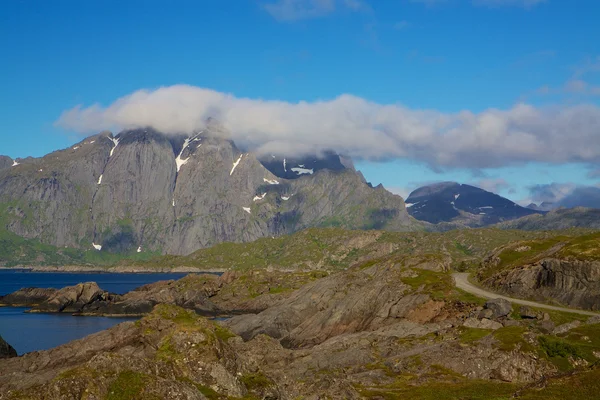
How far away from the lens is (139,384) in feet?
86.4

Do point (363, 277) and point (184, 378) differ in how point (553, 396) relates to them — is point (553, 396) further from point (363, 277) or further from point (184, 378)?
point (363, 277)

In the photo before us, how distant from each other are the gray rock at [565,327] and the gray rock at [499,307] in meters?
12.0

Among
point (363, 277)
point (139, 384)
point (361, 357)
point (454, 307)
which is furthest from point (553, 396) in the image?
point (363, 277)

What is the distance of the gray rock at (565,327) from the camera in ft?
241

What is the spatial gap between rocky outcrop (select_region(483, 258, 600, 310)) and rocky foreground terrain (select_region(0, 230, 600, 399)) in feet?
13.1

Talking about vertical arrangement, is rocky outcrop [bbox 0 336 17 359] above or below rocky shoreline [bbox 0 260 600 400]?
below

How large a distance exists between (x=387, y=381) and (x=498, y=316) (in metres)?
34.7

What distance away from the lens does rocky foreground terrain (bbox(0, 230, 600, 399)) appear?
31.5 metres

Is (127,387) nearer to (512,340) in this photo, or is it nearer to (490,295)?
(512,340)

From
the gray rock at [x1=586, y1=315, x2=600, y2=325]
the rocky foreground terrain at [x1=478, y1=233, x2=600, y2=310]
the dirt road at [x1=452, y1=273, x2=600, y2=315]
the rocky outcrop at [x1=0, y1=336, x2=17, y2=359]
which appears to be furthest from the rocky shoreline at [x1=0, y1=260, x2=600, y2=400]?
the rocky foreground terrain at [x1=478, y1=233, x2=600, y2=310]

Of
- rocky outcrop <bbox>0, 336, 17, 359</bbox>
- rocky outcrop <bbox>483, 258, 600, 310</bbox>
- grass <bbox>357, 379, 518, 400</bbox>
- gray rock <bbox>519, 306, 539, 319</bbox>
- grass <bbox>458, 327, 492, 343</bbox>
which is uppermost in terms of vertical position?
rocky outcrop <bbox>483, 258, 600, 310</bbox>

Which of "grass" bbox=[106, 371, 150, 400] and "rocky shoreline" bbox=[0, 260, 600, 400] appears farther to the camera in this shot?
A: "rocky shoreline" bbox=[0, 260, 600, 400]

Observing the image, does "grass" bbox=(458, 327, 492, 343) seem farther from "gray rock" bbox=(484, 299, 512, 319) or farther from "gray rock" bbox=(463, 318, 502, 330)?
"gray rock" bbox=(484, 299, 512, 319)

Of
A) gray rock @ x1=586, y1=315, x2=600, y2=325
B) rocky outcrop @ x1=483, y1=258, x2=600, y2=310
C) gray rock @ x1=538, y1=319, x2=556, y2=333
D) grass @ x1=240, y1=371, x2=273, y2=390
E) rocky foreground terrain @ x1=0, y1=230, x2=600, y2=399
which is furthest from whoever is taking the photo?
rocky outcrop @ x1=483, y1=258, x2=600, y2=310
